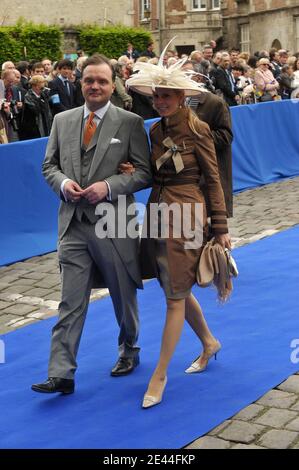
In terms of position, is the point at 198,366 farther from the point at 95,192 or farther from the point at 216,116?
the point at 216,116

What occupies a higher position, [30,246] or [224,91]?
[224,91]

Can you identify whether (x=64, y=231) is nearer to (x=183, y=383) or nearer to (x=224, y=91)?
(x=183, y=383)

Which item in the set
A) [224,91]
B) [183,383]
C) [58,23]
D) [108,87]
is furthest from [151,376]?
[58,23]

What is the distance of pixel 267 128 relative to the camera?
1468cm

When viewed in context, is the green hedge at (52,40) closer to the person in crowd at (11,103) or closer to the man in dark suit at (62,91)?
the man in dark suit at (62,91)

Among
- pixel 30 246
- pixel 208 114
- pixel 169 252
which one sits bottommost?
pixel 30 246

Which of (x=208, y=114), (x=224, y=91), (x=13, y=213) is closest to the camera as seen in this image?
(x=208, y=114)

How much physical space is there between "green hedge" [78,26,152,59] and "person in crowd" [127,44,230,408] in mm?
31616

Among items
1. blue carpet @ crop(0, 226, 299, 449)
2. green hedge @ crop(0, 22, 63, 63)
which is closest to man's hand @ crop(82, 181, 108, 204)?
blue carpet @ crop(0, 226, 299, 449)

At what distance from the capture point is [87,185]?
17.9ft

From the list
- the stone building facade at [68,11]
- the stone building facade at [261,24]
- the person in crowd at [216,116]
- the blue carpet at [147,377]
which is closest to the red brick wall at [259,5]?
the stone building facade at [261,24]

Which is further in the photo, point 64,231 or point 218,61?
point 218,61

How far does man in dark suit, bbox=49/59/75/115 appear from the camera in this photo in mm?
12812

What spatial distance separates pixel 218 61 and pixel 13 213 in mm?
7556
